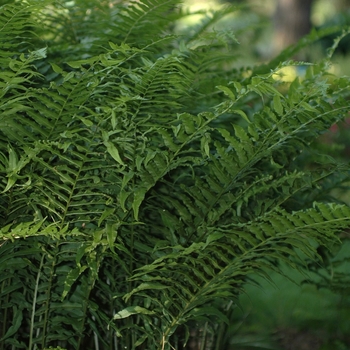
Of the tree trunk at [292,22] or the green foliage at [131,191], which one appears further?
the tree trunk at [292,22]

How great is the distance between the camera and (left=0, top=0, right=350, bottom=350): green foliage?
910 millimetres

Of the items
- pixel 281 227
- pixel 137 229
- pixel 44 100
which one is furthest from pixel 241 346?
pixel 44 100

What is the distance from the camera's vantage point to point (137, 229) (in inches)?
43.4

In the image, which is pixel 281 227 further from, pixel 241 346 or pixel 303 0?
pixel 303 0

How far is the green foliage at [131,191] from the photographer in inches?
35.8

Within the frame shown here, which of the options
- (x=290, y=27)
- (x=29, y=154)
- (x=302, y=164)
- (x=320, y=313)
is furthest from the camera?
(x=290, y=27)

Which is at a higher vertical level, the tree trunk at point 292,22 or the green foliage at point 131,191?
the green foliage at point 131,191

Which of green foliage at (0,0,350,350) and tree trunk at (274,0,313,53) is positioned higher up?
green foliage at (0,0,350,350)

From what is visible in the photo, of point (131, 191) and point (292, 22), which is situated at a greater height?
point (131, 191)

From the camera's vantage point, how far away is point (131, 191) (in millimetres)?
927

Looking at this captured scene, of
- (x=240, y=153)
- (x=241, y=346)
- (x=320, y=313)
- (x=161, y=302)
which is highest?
(x=240, y=153)

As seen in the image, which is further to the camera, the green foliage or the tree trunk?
the tree trunk

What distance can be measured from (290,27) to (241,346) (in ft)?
17.5

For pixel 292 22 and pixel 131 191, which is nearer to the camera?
pixel 131 191
